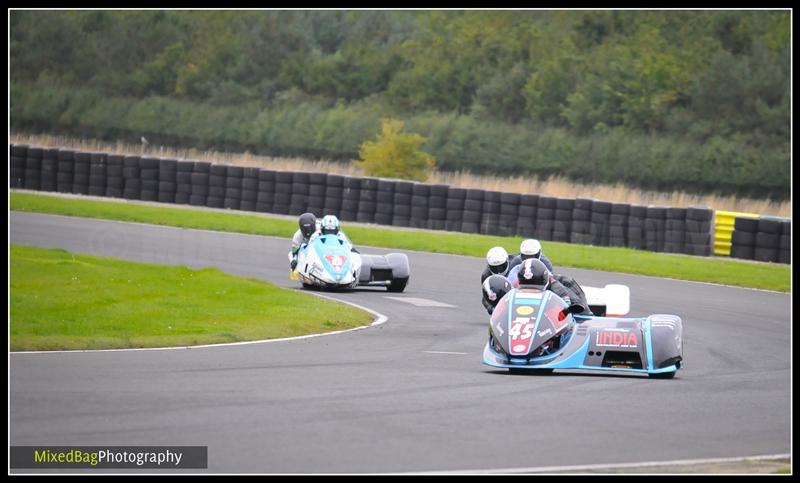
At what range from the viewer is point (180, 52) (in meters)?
68.9

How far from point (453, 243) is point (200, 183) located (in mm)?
7991

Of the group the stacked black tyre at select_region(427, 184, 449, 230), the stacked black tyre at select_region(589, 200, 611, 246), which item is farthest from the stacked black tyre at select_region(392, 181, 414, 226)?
the stacked black tyre at select_region(589, 200, 611, 246)

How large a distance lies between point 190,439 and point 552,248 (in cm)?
1964

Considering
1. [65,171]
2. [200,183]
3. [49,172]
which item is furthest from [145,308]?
[49,172]

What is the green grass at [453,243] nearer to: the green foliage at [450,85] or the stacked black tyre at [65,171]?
the stacked black tyre at [65,171]

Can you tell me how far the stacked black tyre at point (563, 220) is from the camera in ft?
95.0

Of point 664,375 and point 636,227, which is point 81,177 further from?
point 664,375

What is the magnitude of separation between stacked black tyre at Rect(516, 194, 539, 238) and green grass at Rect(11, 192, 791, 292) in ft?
1.21

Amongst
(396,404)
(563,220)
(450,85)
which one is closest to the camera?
(396,404)

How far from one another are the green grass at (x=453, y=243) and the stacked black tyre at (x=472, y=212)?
0.51 m

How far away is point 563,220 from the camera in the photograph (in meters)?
29.1

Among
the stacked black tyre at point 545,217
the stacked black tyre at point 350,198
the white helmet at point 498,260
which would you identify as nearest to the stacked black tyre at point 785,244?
the stacked black tyre at point 545,217

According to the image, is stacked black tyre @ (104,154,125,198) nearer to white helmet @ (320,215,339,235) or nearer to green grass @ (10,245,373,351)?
green grass @ (10,245,373,351)

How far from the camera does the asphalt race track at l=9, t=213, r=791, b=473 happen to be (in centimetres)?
845
